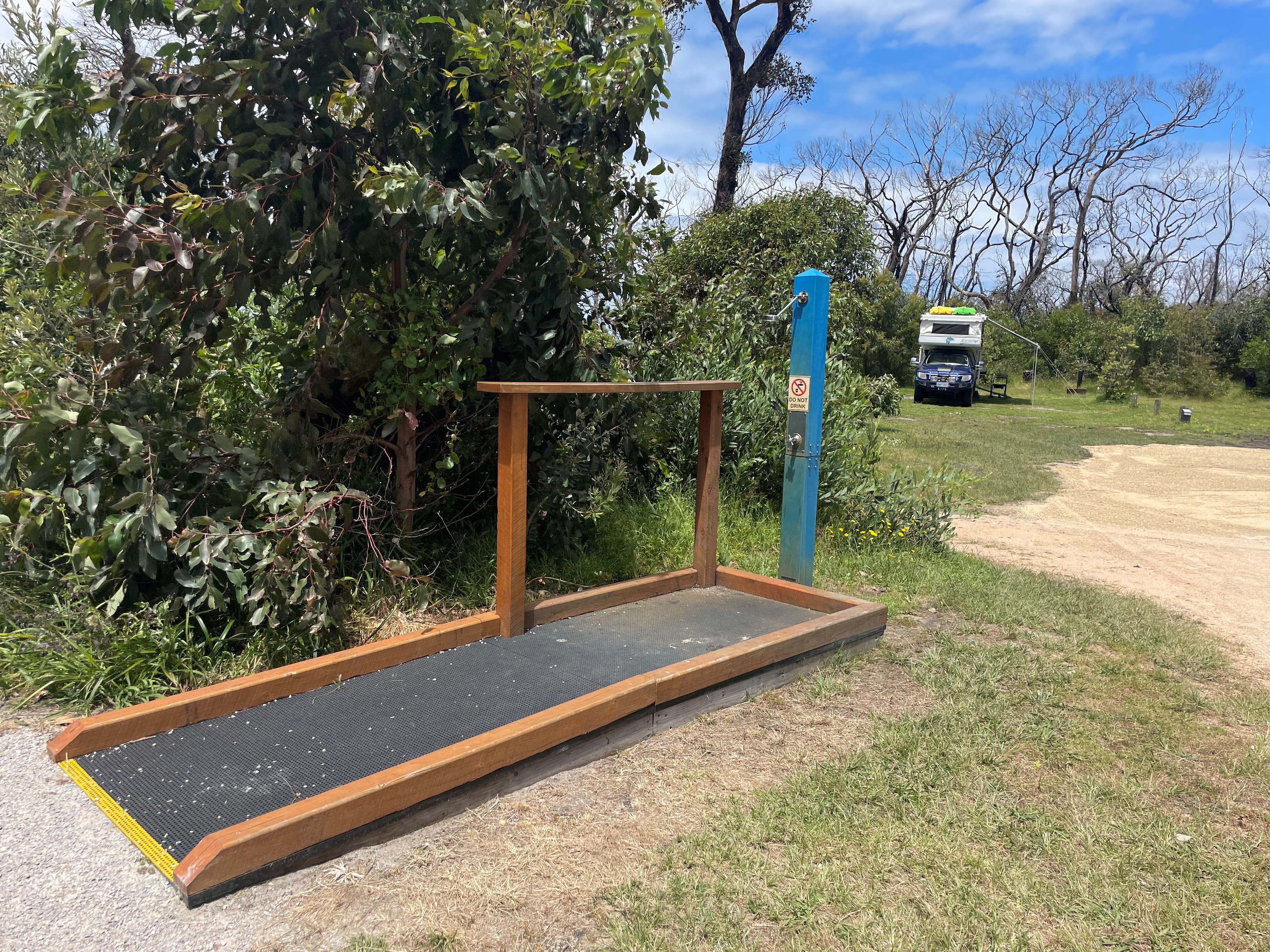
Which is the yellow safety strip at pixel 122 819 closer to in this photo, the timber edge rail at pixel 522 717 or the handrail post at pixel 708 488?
the timber edge rail at pixel 522 717

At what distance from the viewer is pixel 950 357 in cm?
2834

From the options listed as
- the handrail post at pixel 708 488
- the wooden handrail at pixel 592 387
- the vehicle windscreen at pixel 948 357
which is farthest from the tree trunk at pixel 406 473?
the vehicle windscreen at pixel 948 357

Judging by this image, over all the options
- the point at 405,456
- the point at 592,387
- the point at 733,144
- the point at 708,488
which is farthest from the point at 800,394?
the point at 733,144

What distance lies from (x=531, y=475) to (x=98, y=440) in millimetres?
2284

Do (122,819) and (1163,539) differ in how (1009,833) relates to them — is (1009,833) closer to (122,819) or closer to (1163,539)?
(122,819)

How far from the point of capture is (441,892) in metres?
2.45

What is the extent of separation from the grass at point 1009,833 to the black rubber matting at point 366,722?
975 millimetres

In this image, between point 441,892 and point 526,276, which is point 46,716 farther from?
point 526,276

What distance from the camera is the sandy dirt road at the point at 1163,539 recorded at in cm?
608

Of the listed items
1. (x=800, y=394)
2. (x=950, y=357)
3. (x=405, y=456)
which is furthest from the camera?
(x=950, y=357)

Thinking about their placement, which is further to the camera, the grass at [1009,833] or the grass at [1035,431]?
the grass at [1035,431]

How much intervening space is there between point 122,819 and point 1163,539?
8.78m

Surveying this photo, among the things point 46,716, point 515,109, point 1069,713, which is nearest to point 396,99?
point 515,109

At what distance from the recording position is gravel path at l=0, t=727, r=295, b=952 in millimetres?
2215
